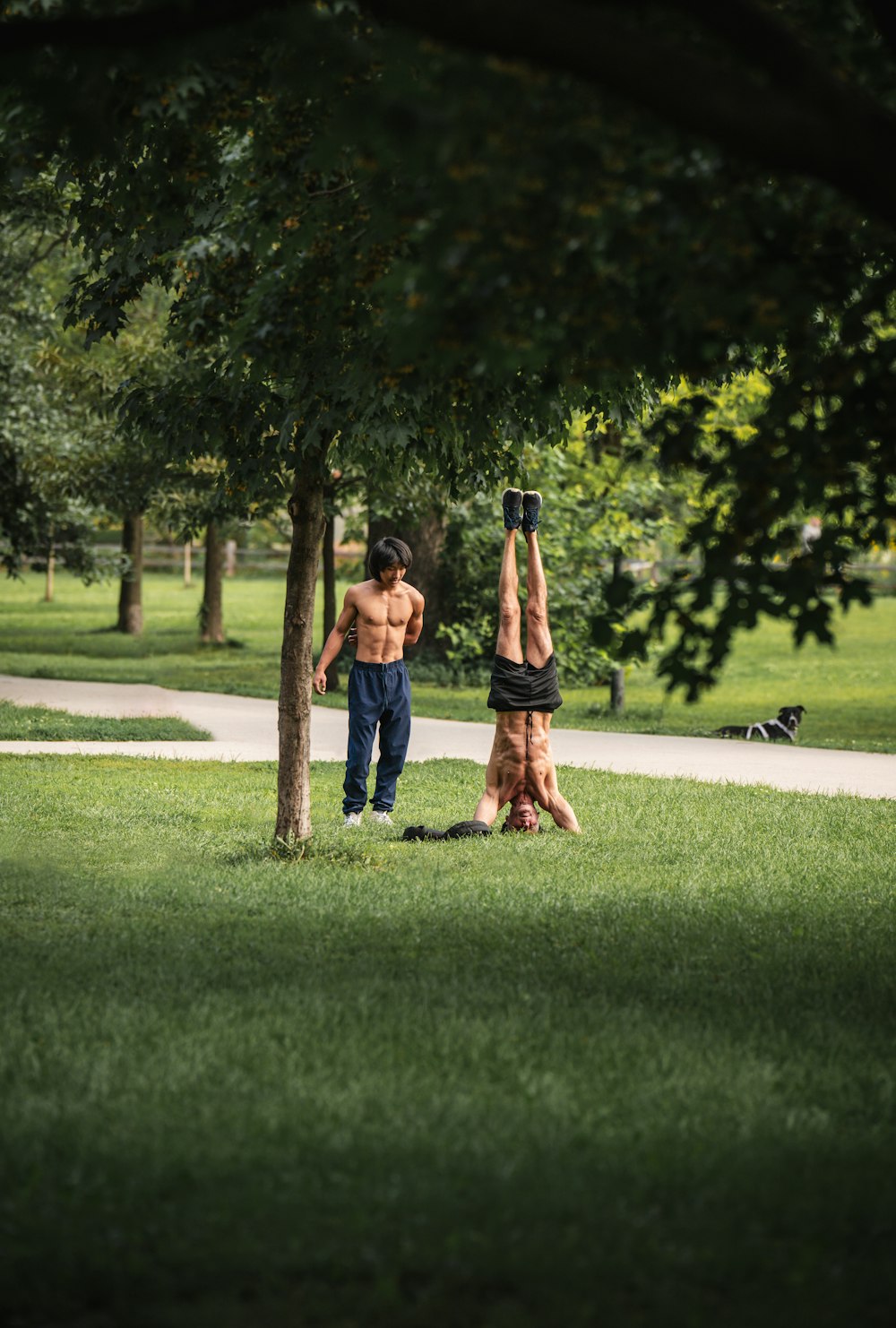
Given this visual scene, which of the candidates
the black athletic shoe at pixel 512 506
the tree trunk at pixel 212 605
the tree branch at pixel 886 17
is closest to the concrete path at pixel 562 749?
the black athletic shoe at pixel 512 506

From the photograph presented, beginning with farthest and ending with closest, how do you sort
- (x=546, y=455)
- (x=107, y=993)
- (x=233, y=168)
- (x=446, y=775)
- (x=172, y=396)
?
(x=546, y=455) → (x=446, y=775) → (x=172, y=396) → (x=233, y=168) → (x=107, y=993)

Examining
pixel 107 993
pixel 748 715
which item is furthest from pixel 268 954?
pixel 748 715

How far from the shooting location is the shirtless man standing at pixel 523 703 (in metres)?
9.39

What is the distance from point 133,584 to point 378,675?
2235cm

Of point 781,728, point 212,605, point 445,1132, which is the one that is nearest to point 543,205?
point 445,1132

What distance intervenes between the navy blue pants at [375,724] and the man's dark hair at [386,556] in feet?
1.97

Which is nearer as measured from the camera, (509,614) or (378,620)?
(509,614)

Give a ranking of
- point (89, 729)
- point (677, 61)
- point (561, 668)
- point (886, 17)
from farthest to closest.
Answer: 1. point (561, 668)
2. point (89, 729)
3. point (886, 17)
4. point (677, 61)

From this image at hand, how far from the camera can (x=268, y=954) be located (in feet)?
21.2

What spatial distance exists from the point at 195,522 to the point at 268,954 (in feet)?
48.7

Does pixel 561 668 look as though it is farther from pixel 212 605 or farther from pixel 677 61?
pixel 677 61

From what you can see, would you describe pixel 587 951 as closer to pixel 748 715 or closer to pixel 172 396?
pixel 172 396

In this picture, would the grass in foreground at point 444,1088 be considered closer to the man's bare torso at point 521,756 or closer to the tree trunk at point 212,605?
the man's bare torso at point 521,756

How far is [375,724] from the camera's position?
9.76 m
